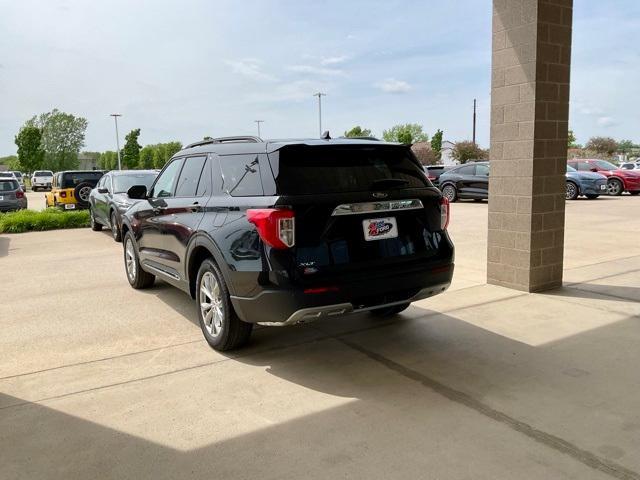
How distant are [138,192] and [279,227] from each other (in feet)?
10.8

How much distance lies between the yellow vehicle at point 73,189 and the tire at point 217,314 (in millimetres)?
13230

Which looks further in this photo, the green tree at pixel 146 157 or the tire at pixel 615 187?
the green tree at pixel 146 157

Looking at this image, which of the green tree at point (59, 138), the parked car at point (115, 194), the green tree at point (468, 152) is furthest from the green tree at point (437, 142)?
the parked car at point (115, 194)

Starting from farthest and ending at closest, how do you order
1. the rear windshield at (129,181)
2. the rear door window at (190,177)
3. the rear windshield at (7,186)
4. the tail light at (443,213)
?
the rear windshield at (7,186) → the rear windshield at (129,181) → the rear door window at (190,177) → the tail light at (443,213)

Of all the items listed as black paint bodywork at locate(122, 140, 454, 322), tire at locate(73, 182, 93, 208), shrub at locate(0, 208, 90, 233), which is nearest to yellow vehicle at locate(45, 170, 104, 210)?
tire at locate(73, 182, 93, 208)

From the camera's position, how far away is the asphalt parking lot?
117 inches

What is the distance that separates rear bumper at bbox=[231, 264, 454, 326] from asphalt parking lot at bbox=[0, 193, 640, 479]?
19.6 inches

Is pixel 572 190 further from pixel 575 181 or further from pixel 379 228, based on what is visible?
pixel 379 228

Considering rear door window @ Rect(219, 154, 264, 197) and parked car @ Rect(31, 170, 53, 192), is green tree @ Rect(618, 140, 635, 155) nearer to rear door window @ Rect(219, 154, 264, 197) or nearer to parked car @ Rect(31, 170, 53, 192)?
parked car @ Rect(31, 170, 53, 192)

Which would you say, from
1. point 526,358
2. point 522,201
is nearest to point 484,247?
point 522,201

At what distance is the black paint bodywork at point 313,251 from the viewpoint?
3.88 meters

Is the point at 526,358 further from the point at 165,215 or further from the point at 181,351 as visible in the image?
the point at 165,215

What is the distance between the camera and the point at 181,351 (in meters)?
4.76

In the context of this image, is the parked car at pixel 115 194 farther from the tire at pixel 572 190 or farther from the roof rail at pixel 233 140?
the tire at pixel 572 190
